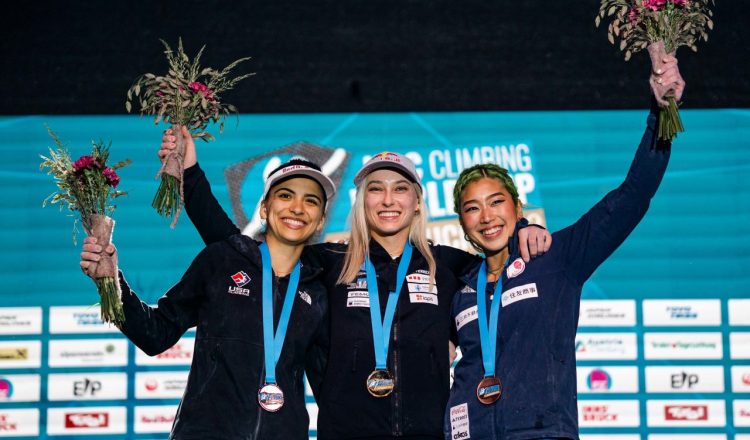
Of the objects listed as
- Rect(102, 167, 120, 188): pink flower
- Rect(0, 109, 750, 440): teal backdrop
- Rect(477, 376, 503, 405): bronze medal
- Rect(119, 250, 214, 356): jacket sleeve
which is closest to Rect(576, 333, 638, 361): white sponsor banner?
Rect(0, 109, 750, 440): teal backdrop

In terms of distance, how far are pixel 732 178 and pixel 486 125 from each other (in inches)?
55.5

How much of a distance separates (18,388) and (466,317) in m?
3.27

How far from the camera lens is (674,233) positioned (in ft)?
17.9

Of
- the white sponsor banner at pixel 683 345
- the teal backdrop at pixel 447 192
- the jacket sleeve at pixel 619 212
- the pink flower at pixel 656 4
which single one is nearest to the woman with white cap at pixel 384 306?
the jacket sleeve at pixel 619 212

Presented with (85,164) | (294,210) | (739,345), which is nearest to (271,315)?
(294,210)

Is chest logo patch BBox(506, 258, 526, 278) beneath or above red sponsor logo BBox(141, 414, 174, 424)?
above

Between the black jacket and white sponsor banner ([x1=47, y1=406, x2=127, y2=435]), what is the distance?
2.57 metres

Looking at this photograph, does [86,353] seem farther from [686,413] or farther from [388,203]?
[686,413]

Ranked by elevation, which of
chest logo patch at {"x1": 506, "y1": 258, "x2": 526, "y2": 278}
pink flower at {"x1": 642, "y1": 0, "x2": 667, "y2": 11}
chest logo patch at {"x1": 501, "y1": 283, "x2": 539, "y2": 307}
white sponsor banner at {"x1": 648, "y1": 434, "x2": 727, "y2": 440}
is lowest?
white sponsor banner at {"x1": 648, "y1": 434, "x2": 727, "y2": 440}

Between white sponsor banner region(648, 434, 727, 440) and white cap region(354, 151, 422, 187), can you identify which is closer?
white cap region(354, 151, 422, 187)

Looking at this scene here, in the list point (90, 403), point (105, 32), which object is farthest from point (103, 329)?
point (105, 32)

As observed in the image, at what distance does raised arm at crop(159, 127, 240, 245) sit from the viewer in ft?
9.93

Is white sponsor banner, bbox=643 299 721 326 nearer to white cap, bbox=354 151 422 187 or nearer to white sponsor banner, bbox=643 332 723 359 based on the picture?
white sponsor banner, bbox=643 332 723 359

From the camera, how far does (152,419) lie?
5316 millimetres
